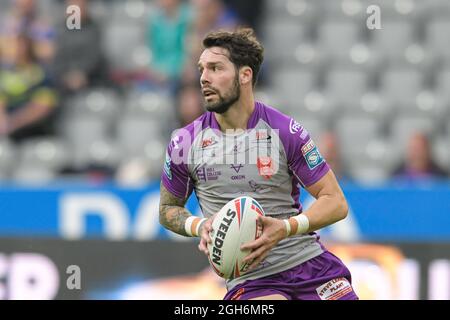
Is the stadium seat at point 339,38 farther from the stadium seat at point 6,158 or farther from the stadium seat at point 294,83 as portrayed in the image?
the stadium seat at point 6,158

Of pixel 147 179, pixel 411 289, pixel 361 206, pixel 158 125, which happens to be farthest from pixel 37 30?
pixel 411 289

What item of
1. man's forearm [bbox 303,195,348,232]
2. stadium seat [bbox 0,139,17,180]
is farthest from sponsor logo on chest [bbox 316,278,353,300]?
stadium seat [bbox 0,139,17,180]

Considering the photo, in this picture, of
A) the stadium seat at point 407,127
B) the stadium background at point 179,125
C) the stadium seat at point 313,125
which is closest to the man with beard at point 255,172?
the stadium background at point 179,125

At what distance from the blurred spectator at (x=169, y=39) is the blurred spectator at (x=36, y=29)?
112 centimetres

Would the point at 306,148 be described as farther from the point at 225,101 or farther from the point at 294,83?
the point at 294,83

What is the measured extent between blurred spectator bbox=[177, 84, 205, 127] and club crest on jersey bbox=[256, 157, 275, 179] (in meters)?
4.47

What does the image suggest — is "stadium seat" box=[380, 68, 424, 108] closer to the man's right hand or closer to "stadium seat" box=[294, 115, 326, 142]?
"stadium seat" box=[294, 115, 326, 142]

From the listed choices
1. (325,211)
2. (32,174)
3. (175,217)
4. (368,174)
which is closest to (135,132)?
(32,174)

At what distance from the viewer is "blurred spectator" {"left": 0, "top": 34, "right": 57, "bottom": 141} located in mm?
12070

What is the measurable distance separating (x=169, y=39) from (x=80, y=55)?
980 millimetres

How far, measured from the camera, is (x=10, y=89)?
12148mm

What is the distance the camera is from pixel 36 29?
1241 centimetres

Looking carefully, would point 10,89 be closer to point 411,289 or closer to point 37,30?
point 37,30

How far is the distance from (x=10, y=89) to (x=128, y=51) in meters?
1.55
